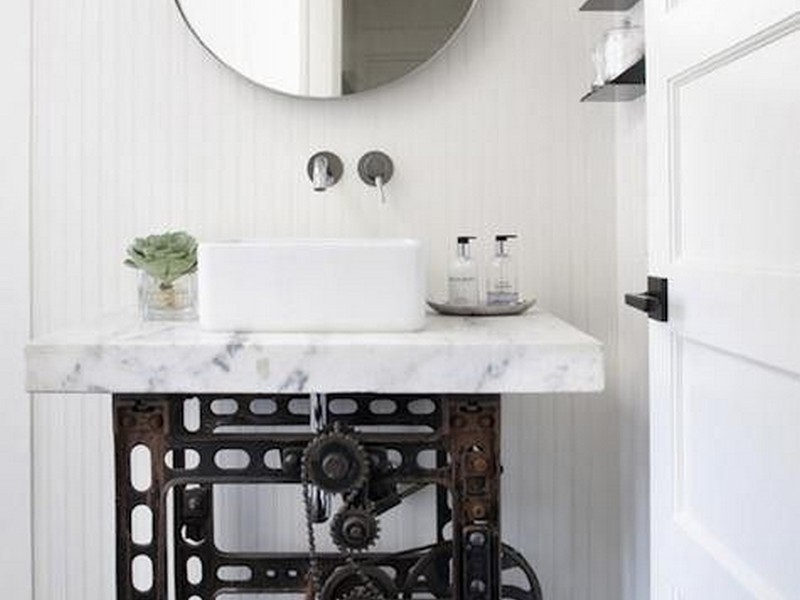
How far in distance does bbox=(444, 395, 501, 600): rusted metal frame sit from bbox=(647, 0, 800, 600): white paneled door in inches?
10.7

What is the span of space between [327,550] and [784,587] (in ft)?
3.75

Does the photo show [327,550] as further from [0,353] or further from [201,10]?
[201,10]

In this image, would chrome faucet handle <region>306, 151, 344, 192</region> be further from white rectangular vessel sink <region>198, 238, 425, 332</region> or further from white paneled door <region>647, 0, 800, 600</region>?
white paneled door <region>647, 0, 800, 600</region>

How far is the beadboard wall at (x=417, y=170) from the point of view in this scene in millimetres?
A: 1857

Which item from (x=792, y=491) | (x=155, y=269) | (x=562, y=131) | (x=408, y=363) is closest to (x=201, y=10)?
(x=155, y=269)

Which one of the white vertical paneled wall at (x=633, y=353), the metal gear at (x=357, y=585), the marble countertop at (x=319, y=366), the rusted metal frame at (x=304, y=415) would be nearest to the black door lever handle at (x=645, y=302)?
the marble countertop at (x=319, y=366)

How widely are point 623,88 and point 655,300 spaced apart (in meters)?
0.64

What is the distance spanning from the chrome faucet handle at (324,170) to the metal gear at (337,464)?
2.33 ft

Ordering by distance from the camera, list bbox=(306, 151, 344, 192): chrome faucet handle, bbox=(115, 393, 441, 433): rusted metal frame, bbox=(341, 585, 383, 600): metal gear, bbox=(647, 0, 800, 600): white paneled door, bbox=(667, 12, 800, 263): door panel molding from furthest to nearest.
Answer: bbox=(306, 151, 344, 192): chrome faucet handle < bbox=(115, 393, 441, 433): rusted metal frame < bbox=(341, 585, 383, 600): metal gear < bbox=(667, 12, 800, 263): door panel molding < bbox=(647, 0, 800, 600): white paneled door

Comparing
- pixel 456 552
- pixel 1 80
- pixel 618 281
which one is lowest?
pixel 456 552

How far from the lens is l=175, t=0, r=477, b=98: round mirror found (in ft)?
5.98

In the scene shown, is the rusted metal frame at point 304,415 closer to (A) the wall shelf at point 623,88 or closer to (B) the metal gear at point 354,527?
(B) the metal gear at point 354,527

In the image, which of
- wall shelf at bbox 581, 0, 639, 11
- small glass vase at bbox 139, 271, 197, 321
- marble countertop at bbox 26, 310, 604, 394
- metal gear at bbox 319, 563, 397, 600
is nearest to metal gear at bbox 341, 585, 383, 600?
metal gear at bbox 319, 563, 397, 600

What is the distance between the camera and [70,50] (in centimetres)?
186
